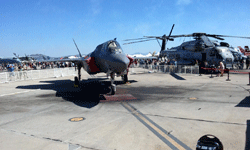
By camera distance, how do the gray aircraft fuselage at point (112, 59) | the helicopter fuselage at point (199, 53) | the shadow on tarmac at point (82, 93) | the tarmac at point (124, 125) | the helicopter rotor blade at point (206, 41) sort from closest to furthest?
the tarmac at point (124, 125) → the shadow on tarmac at point (82, 93) → the gray aircraft fuselage at point (112, 59) → the helicopter fuselage at point (199, 53) → the helicopter rotor blade at point (206, 41)

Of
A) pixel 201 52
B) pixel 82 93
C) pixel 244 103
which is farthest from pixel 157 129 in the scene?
pixel 201 52

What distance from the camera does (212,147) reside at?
3.00 metres

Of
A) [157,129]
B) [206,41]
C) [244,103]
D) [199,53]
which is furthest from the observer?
[199,53]

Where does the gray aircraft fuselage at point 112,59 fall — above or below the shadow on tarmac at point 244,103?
above

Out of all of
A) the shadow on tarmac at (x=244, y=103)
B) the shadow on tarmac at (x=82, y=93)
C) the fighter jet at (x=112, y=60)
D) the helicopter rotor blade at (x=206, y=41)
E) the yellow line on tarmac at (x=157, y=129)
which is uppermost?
the helicopter rotor blade at (x=206, y=41)

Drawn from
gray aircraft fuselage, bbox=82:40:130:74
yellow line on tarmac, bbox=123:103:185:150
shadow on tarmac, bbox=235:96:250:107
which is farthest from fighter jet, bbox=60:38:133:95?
shadow on tarmac, bbox=235:96:250:107

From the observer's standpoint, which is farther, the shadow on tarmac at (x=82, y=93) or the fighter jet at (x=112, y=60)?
the fighter jet at (x=112, y=60)

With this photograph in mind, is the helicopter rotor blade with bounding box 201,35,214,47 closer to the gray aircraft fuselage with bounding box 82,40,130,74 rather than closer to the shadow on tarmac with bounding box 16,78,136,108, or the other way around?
the shadow on tarmac with bounding box 16,78,136,108

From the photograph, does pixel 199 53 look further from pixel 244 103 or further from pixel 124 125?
pixel 124 125

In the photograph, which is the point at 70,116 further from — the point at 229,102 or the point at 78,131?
the point at 229,102

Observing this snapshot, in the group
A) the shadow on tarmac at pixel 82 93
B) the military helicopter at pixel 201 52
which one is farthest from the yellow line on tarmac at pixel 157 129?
the military helicopter at pixel 201 52

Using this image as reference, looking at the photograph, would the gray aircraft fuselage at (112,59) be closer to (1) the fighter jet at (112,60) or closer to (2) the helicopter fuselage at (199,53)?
(1) the fighter jet at (112,60)

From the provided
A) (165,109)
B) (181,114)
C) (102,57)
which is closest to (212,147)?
(181,114)

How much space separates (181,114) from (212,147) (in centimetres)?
460
